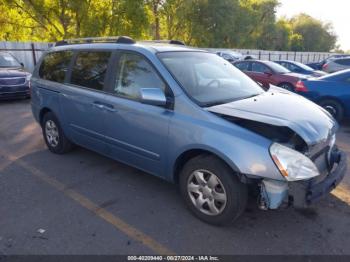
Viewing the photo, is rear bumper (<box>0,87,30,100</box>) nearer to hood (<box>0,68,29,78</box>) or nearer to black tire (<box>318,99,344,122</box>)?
hood (<box>0,68,29,78</box>)

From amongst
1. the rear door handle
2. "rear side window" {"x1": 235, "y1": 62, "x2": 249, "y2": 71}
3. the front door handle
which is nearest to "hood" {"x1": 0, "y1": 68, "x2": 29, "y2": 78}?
the rear door handle

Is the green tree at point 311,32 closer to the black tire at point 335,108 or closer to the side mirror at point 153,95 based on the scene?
the black tire at point 335,108

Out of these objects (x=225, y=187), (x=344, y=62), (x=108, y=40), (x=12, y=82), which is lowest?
(x=225, y=187)

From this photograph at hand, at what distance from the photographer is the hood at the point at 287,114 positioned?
2930mm

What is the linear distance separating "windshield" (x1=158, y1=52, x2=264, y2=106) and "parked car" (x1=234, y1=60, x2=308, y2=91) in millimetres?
7119

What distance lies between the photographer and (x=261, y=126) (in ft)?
9.68

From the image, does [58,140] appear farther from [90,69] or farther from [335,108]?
[335,108]

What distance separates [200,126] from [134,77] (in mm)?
1148

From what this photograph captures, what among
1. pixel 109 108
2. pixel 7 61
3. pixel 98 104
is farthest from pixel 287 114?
pixel 7 61

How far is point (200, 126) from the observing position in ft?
10.1

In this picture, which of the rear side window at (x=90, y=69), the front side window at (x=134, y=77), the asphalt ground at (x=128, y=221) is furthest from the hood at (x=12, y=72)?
the front side window at (x=134, y=77)

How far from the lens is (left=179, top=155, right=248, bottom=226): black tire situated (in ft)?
9.73

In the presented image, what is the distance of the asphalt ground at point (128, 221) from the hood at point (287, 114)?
3.08 feet

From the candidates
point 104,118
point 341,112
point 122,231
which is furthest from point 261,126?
point 341,112
